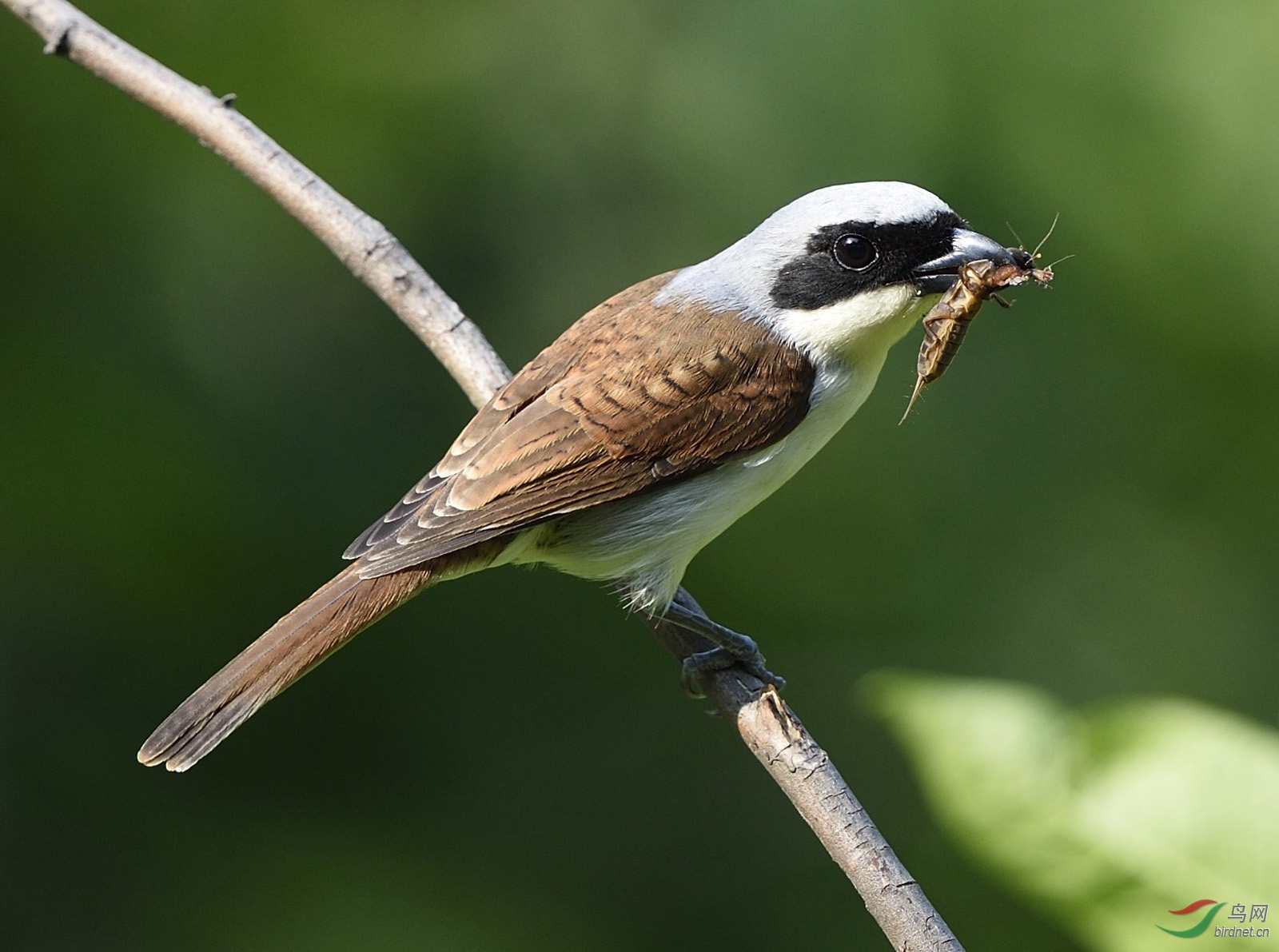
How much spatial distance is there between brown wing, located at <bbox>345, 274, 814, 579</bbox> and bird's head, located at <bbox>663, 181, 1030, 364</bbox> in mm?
95

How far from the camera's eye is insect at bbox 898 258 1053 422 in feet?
9.61

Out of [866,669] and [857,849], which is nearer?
[857,849]

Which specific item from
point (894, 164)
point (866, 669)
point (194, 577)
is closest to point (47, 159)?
point (194, 577)

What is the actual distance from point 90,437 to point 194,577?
0.51 m

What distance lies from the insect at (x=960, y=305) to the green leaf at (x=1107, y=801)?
4.18 ft

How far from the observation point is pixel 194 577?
3881 mm

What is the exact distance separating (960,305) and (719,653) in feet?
3.01

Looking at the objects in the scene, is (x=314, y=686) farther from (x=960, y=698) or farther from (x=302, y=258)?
(x=960, y=698)

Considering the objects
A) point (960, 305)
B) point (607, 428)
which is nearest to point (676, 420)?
point (607, 428)

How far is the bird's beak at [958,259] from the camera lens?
2.96 meters

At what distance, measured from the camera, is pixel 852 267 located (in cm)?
307
